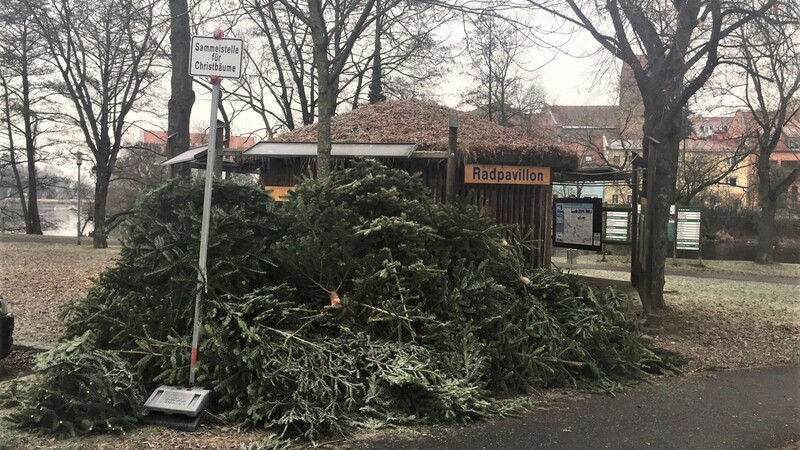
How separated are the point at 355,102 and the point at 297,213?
18556 millimetres

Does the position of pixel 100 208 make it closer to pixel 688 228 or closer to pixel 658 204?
pixel 658 204

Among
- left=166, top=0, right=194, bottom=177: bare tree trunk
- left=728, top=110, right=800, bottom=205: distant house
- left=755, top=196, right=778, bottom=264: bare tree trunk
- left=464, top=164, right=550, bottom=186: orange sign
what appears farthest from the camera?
left=728, top=110, right=800, bottom=205: distant house

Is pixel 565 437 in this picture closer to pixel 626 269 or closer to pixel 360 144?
pixel 360 144

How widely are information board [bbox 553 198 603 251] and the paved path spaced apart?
4.59 metres

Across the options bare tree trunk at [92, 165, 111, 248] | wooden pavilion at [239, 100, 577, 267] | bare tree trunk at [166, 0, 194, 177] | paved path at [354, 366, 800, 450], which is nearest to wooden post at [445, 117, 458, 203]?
wooden pavilion at [239, 100, 577, 267]

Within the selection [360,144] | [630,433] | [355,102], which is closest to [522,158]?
[360,144]

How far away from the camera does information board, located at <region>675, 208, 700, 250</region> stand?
1870cm

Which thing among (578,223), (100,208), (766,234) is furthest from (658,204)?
(100,208)

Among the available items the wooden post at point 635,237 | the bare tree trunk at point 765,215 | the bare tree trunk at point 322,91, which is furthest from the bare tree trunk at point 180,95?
the bare tree trunk at point 765,215

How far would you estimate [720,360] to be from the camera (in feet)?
24.9

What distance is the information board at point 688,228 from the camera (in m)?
18.7

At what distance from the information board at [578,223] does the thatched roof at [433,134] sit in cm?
131

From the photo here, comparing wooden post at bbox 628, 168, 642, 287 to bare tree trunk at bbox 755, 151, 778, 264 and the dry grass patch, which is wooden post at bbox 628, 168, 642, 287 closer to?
the dry grass patch

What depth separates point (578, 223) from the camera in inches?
437
